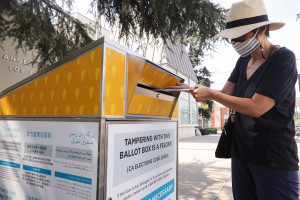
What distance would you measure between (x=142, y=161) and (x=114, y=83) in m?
0.63

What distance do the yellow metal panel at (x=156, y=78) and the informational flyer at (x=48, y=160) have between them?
514 mm

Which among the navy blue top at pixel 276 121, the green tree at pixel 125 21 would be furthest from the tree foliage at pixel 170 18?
the navy blue top at pixel 276 121

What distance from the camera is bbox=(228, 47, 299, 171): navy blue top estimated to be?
1279 millimetres

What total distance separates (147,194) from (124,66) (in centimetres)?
95

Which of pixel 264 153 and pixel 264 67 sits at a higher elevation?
pixel 264 67

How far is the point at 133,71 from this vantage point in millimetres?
1563

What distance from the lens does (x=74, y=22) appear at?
4.26 metres

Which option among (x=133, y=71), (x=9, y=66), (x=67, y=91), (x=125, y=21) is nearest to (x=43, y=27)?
(x=125, y=21)

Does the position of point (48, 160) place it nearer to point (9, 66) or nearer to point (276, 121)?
point (276, 121)

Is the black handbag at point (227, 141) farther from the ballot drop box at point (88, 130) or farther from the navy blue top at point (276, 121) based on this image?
the ballot drop box at point (88, 130)

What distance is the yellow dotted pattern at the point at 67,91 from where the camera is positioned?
1396 millimetres

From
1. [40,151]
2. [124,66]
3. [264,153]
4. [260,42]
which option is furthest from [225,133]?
[40,151]

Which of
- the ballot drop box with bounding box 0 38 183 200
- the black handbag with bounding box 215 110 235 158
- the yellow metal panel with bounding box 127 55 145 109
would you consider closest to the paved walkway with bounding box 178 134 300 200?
the ballot drop box with bounding box 0 38 183 200

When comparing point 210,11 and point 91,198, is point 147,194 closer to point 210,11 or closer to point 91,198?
point 91,198
